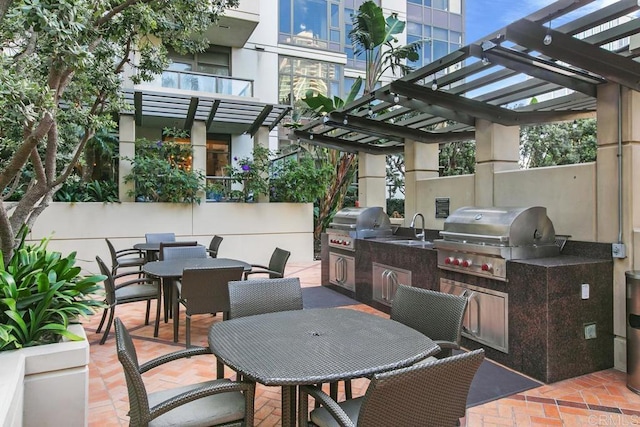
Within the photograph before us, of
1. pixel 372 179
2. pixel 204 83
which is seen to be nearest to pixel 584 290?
pixel 372 179

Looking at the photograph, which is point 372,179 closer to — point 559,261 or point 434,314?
point 559,261

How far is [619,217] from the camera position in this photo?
3658mm

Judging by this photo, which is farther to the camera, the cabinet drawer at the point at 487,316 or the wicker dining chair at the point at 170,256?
the wicker dining chair at the point at 170,256

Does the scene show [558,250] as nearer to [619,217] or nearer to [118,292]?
[619,217]

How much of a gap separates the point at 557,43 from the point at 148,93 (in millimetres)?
7595

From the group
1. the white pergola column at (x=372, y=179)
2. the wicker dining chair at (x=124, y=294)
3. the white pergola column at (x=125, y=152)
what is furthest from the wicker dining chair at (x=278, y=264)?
the white pergola column at (x=125, y=152)

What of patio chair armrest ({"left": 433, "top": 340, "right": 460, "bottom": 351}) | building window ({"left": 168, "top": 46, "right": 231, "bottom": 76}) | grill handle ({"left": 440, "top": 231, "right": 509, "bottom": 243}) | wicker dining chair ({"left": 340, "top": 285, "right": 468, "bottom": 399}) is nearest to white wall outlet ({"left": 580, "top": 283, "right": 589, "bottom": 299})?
grill handle ({"left": 440, "top": 231, "right": 509, "bottom": 243})

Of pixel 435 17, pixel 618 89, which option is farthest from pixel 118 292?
pixel 435 17

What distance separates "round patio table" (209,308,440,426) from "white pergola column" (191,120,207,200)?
7.36 metres

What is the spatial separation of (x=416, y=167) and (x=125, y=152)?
621 cm

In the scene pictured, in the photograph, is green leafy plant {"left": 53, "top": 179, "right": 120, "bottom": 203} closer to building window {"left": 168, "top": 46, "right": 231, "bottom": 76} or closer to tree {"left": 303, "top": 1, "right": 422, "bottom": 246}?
tree {"left": 303, "top": 1, "right": 422, "bottom": 246}

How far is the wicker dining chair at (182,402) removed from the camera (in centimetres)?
172

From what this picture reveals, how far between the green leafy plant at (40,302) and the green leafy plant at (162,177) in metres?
6.06

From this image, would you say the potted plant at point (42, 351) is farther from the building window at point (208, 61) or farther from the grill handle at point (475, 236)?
the building window at point (208, 61)
